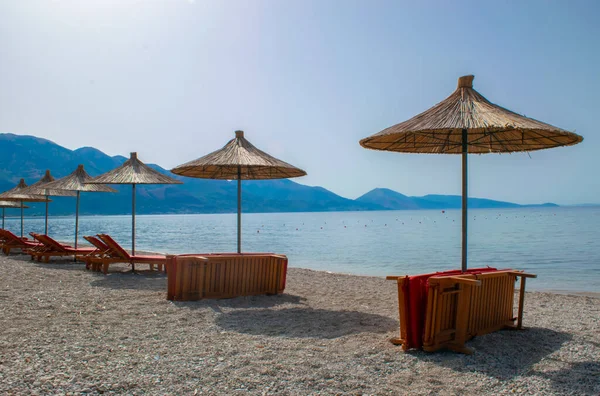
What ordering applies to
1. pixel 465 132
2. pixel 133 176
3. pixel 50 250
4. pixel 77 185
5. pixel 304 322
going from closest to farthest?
1. pixel 465 132
2. pixel 304 322
3. pixel 133 176
4. pixel 50 250
5. pixel 77 185

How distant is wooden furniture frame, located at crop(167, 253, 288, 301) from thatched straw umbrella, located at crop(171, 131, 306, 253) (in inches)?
12.5

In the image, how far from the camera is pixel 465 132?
17.1 feet

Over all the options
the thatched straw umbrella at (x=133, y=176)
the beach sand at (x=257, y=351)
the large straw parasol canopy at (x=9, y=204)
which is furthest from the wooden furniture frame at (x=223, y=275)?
the large straw parasol canopy at (x=9, y=204)

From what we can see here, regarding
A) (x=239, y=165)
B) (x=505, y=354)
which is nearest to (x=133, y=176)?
(x=239, y=165)

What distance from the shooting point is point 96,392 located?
10.4 ft

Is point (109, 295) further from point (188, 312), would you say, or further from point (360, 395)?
point (360, 395)

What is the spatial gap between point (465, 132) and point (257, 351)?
10.5ft

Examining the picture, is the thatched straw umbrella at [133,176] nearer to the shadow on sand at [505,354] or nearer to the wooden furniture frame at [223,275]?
the wooden furniture frame at [223,275]

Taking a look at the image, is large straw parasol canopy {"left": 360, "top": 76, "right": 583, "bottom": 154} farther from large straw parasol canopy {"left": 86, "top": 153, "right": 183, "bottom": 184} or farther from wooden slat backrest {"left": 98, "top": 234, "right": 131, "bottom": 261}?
wooden slat backrest {"left": 98, "top": 234, "right": 131, "bottom": 261}

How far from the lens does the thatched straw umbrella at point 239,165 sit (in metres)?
7.08

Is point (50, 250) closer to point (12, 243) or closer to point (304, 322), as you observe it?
point (12, 243)

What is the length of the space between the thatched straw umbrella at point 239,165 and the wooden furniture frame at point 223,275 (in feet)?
1.04

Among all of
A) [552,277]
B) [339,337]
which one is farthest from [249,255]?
[552,277]

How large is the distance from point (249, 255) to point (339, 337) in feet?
9.42
